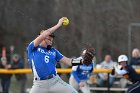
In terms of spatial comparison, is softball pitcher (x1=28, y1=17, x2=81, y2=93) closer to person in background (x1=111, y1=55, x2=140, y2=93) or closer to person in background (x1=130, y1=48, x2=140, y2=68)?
person in background (x1=111, y1=55, x2=140, y2=93)

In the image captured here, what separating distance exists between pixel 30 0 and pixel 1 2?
10.8 feet

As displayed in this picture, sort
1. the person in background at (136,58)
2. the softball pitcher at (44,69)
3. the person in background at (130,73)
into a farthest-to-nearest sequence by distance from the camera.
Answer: the person in background at (136,58) < the person in background at (130,73) < the softball pitcher at (44,69)

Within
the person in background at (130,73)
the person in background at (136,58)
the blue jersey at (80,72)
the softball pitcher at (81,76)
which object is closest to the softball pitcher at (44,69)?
the person in background at (130,73)

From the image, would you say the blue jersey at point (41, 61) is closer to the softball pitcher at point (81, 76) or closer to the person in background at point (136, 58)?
the softball pitcher at point (81, 76)

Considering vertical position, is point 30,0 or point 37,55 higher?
point 30,0

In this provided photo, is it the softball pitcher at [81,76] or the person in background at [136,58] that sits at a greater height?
the person in background at [136,58]

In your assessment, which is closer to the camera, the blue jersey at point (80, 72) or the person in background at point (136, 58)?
the blue jersey at point (80, 72)

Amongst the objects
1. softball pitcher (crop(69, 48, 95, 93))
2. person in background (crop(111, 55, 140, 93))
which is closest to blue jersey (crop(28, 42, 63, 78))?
person in background (crop(111, 55, 140, 93))

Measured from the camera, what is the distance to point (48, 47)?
34.1ft

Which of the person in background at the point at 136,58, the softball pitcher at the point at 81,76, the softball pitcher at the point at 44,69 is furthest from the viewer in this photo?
the person in background at the point at 136,58

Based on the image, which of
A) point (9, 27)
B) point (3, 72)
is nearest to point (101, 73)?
point (3, 72)

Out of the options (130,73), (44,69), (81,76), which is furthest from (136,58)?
(44,69)

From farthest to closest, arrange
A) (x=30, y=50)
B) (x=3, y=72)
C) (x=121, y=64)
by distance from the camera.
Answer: (x=3, y=72)
(x=121, y=64)
(x=30, y=50)

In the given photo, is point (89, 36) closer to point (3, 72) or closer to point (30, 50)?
point (3, 72)
